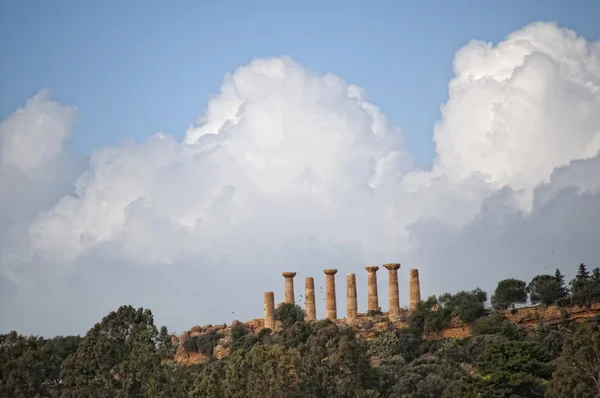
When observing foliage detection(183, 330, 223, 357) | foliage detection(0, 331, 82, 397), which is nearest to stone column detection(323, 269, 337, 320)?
foliage detection(183, 330, 223, 357)

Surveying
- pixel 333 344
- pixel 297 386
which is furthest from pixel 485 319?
pixel 297 386

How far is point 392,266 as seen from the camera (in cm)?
9162

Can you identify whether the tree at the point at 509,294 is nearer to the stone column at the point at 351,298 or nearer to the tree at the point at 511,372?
the stone column at the point at 351,298

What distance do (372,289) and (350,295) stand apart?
192cm

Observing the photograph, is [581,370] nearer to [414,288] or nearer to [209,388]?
[209,388]

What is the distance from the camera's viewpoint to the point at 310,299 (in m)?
97.0

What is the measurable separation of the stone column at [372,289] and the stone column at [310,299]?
5.12 meters

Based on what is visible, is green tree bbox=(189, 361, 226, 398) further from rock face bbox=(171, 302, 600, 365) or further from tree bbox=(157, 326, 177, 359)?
rock face bbox=(171, 302, 600, 365)

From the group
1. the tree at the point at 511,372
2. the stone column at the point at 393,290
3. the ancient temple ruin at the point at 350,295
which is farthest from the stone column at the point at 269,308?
the tree at the point at 511,372

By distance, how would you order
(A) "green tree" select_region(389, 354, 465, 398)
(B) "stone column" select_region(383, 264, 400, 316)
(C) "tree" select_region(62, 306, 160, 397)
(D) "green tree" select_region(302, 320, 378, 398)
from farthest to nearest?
(B) "stone column" select_region(383, 264, 400, 316) → (A) "green tree" select_region(389, 354, 465, 398) → (D) "green tree" select_region(302, 320, 378, 398) → (C) "tree" select_region(62, 306, 160, 397)

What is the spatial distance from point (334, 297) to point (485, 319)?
1924cm

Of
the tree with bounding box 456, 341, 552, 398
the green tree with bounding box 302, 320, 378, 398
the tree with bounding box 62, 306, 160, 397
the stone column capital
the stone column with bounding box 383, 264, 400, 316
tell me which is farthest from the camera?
the stone column capital

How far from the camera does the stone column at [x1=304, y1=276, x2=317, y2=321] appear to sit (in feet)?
315

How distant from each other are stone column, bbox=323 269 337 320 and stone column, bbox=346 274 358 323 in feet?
4.94
